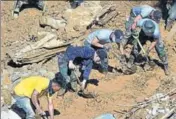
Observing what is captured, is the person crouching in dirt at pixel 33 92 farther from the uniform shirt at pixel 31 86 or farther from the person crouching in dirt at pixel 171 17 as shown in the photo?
the person crouching in dirt at pixel 171 17

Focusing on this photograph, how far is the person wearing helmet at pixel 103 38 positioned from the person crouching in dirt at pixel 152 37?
568mm

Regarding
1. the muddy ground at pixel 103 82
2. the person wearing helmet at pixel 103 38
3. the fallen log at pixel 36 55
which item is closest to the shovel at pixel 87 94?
the muddy ground at pixel 103 82

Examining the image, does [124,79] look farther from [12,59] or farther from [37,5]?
[37,5]

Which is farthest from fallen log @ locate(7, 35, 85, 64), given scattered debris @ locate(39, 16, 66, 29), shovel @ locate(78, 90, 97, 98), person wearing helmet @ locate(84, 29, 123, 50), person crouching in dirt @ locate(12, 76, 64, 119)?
person crouching in dirt @ locate(12, 76, 64, 119)

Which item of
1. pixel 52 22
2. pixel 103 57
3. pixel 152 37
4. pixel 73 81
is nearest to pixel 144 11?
pixel 152 37

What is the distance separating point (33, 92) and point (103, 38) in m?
2.42

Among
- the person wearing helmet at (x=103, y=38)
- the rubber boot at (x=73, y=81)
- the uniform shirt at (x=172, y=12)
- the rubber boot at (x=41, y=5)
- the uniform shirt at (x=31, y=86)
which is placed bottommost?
the rubber boot at (x=73, y=81)

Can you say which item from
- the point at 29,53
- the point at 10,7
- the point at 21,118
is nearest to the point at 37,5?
the point at 10,7

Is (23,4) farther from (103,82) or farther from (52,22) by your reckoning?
(103,82)

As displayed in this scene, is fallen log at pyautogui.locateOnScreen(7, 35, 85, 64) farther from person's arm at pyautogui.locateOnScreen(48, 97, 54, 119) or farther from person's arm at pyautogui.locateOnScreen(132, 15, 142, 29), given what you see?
person's arm at pyautogui.locateOnScreen(48, 97, 54, 119)

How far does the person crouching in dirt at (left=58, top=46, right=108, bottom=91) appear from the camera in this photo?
1135 cm

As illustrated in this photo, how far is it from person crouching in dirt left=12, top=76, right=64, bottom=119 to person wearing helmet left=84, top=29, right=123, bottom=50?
1977 millimetres

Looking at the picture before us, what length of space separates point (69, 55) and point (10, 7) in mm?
5559

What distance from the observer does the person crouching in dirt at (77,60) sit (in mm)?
11352
